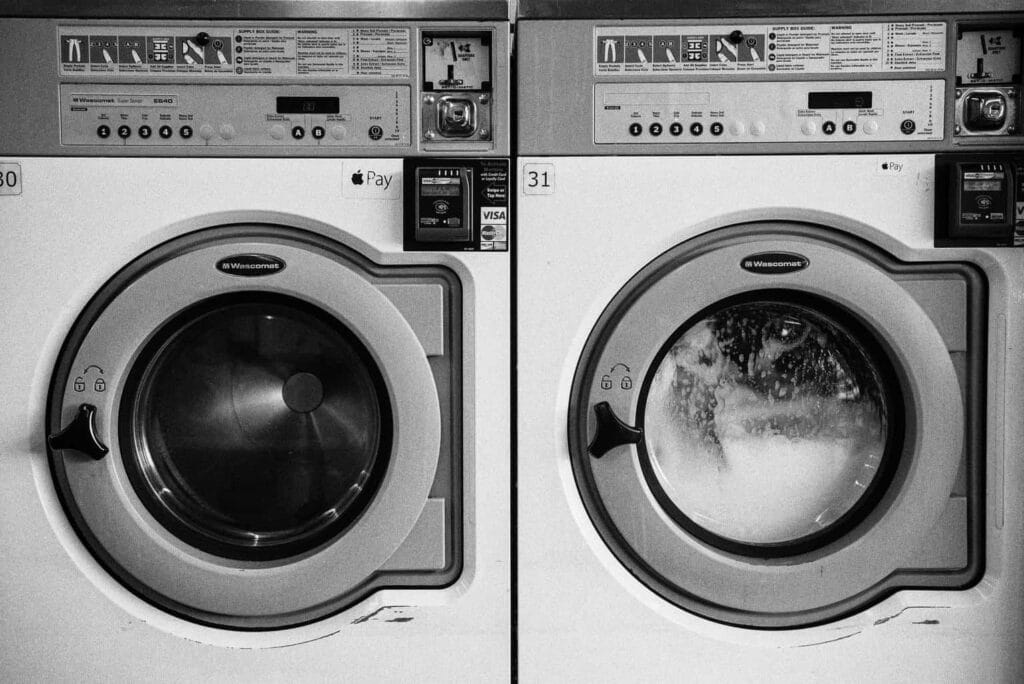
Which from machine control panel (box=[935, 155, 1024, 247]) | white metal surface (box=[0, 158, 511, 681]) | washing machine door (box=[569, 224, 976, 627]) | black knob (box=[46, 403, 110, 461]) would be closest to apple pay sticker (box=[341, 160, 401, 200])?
white metal surface (box=[0, 158, 511, 681])

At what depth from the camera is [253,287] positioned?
0.98 meters

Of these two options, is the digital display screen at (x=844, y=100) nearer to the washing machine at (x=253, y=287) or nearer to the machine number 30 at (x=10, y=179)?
the washing machine at (x=253, y=287)

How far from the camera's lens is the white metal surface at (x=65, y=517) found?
985 mm

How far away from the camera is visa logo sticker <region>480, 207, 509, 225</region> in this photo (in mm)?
994

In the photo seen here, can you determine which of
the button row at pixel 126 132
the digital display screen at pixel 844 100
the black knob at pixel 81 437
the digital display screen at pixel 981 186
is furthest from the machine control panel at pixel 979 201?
the black knob at pixel 81 437

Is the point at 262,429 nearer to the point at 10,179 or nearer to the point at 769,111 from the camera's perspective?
the point at 10,179

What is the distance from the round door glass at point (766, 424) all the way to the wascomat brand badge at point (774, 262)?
0.07 m

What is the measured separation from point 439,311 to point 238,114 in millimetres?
412

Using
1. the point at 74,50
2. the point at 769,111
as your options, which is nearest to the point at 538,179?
the point at 769,111

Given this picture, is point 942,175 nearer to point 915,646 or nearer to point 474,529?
point 915,646

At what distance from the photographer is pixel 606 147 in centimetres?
99

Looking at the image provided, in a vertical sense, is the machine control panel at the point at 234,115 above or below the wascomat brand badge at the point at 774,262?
above

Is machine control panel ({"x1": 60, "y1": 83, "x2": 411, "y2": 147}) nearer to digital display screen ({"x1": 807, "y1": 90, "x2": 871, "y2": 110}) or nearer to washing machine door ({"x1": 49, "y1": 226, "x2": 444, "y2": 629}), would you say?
washing machine door ({"x1": 49, "y1": 226, "x2": 444, "y2": 629})

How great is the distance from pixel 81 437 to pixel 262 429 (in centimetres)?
24
